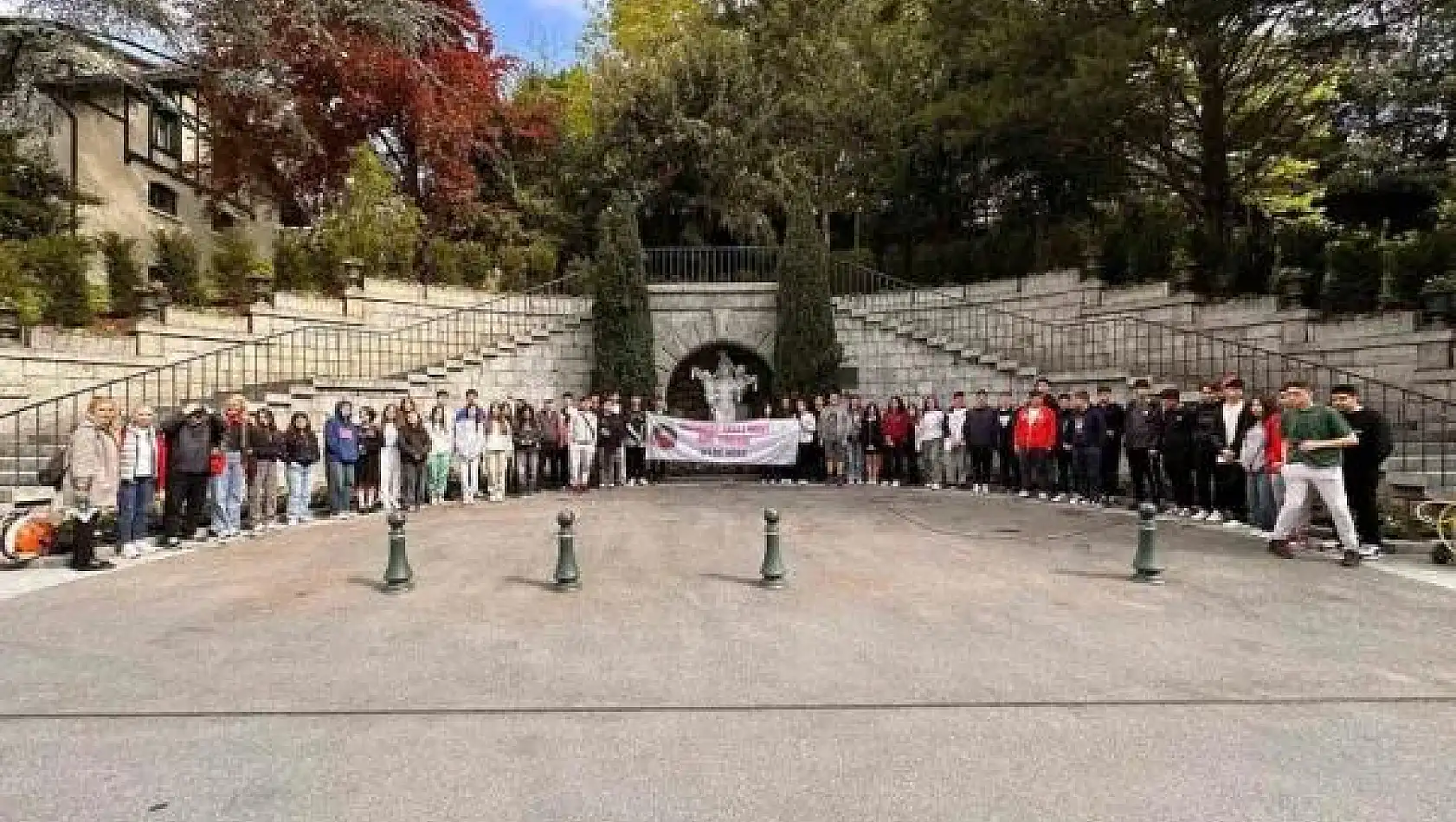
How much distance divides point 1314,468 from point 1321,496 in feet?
1.21

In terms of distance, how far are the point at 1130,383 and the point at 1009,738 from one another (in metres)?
13.5

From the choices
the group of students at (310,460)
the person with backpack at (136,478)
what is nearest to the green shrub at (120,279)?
the group of students at (310,460)

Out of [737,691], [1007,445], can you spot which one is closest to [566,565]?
[737,691]

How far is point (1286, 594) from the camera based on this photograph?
8.56 meters

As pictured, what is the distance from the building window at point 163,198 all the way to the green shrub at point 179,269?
9799 mm

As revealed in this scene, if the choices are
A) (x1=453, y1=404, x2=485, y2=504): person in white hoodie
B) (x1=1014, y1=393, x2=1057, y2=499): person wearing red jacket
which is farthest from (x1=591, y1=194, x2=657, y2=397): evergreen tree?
(x1=1014, y1=393, x2=1057, y2=499): person wearing red jacket

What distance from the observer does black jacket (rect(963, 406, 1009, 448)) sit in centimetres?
1673

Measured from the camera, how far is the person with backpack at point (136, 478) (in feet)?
36.1

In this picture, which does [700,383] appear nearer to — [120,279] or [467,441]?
[467,441]

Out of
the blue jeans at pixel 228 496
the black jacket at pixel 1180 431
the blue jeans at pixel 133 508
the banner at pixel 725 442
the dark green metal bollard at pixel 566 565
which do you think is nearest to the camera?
the dark green metal bollard at pixel 566 565

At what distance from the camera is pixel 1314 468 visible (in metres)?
10.1

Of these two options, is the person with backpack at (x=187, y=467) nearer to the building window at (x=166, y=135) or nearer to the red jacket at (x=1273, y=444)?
the red jacket at (x=1273, y=444)

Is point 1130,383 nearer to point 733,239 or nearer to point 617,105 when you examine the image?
point 733,239

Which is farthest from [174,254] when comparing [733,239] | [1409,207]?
[1409,207]
